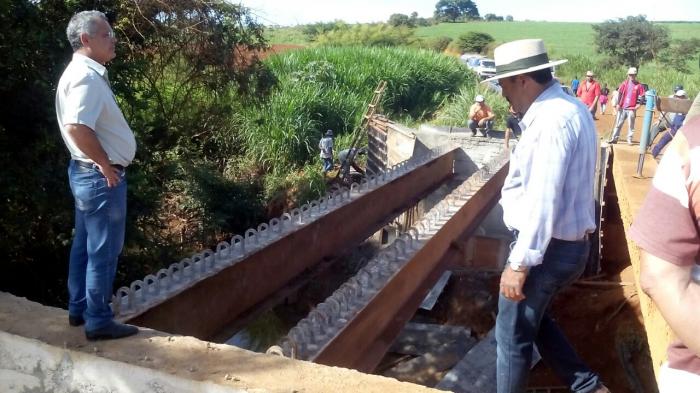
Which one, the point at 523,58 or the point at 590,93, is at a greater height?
the point at 523,58

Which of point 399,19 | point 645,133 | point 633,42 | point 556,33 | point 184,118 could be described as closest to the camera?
point 645,133

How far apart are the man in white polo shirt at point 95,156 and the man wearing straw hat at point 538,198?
170 centimetres

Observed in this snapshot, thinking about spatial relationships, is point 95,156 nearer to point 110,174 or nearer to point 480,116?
point 110,174

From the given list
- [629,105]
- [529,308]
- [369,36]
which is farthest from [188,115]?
[369,36]

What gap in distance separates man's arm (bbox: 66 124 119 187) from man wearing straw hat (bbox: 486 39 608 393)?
1.72 m

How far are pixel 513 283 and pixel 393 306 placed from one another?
1.64 metres

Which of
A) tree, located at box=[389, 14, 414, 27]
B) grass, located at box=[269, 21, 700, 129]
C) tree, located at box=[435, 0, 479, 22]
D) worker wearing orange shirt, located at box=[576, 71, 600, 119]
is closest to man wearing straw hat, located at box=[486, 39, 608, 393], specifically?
grass, located at box=[269, 21, 700, 129]

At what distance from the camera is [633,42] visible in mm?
45094

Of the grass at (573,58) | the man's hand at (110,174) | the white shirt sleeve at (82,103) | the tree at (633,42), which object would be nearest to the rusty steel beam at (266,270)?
the man's hand at (110,174)

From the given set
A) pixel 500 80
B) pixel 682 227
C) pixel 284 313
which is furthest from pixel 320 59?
pixel 682 227

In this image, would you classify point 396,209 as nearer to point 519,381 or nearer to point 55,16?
point 519,381

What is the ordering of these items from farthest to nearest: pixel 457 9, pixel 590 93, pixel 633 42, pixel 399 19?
pixel 457 9 < pixel 399 19 < pixel 633 42 < pixel 590 93

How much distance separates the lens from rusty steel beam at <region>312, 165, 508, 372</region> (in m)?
3.36

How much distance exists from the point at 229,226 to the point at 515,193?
10.4 metres
